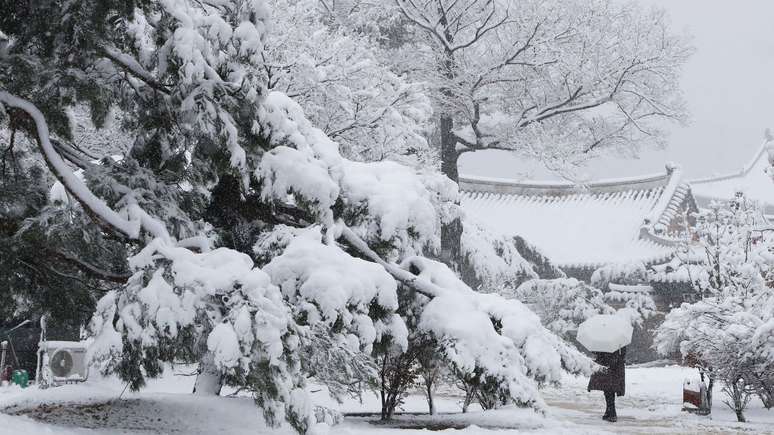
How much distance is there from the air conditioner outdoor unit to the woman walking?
7.17m

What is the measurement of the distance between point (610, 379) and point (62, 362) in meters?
7.70

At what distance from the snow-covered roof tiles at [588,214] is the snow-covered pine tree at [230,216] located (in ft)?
56.1

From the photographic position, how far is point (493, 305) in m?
6.07

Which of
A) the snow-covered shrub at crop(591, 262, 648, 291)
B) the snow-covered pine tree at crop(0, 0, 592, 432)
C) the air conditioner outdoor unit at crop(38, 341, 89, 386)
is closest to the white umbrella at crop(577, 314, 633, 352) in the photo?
the snow-covered pine tree at crop(0, 0, 592, 432)

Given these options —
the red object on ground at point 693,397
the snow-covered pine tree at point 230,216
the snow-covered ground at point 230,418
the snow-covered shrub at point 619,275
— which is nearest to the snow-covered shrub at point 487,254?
the snow-covered ground at point 230,418

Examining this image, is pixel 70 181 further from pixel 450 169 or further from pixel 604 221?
pixel 604 221

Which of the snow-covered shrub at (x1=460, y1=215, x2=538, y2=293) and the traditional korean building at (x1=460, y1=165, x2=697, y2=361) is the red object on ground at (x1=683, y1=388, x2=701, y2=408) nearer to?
the snow-covered shrub at (x1=460, y1=215, x2=538, y2=293)

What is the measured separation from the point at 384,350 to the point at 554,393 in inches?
407

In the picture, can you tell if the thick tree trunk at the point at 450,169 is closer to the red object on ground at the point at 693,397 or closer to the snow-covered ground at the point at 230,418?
the snow-covered ground at the point at 230,418

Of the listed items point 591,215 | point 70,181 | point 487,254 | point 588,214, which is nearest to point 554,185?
point 588,214

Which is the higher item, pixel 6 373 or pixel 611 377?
pixel 611 377

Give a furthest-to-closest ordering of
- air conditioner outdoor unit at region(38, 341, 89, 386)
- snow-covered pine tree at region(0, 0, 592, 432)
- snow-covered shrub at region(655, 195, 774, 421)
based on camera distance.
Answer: air conditioner outdoor unit at region(38, 341, 89, 386) < snow-covered shrub at region(655, 195, 774, 421) < snow-covered pine tree at region(0, 0, 592, 432)

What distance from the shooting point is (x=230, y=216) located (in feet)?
20.4

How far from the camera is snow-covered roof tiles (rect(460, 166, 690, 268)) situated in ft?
75.7
